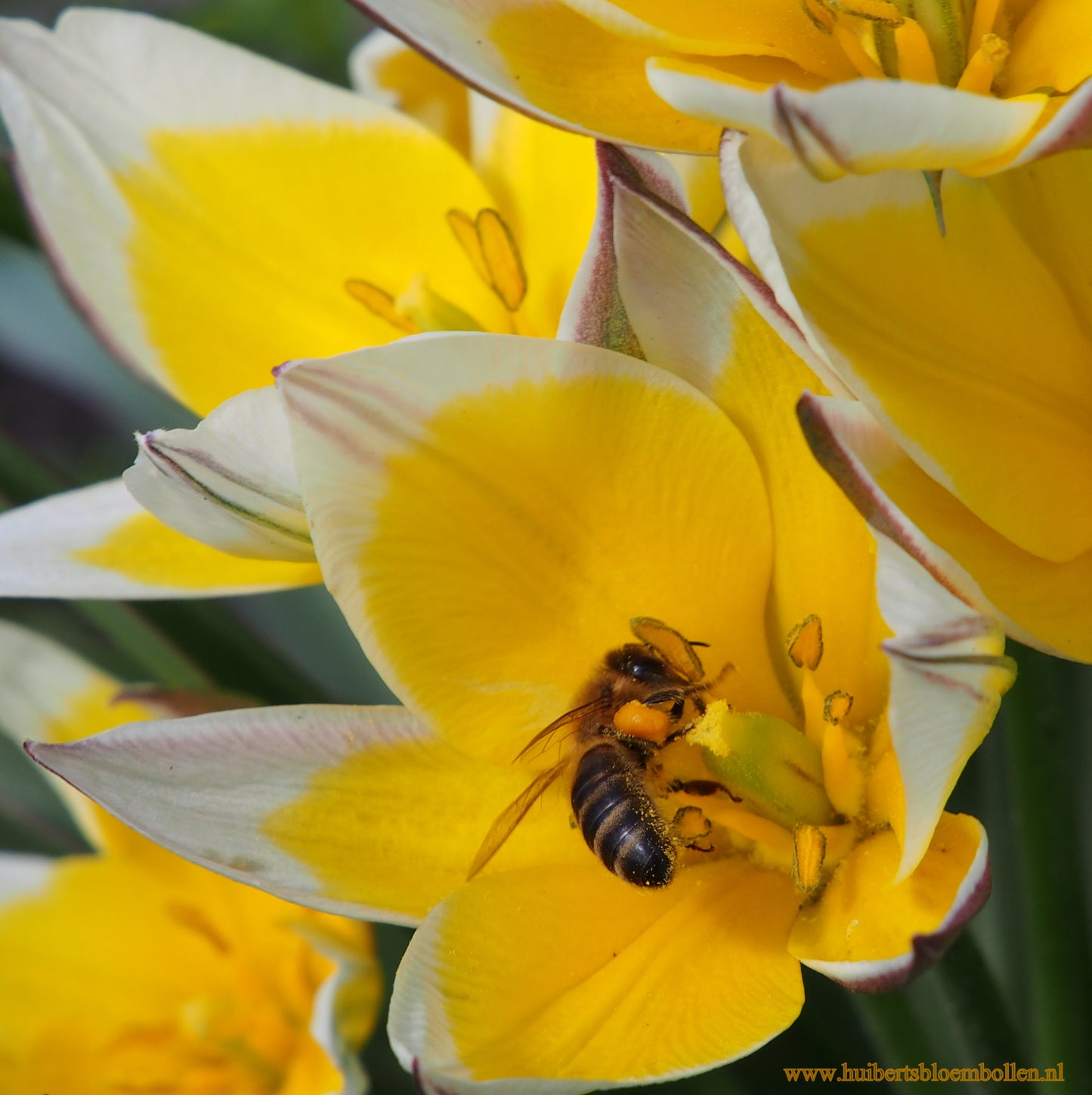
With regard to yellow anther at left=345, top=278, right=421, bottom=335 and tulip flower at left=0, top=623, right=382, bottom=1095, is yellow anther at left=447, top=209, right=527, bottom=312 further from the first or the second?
tulip flower at left=0, top=623, right=382, bottom=1095

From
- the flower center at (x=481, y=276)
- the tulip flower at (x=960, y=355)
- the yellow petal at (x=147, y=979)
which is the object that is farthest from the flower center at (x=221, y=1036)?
the tulip flower at (x=960, y=355)

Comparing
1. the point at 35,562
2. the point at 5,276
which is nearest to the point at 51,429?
the point at 5,276

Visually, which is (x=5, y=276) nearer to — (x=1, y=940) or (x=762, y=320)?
(x=1, y=940)

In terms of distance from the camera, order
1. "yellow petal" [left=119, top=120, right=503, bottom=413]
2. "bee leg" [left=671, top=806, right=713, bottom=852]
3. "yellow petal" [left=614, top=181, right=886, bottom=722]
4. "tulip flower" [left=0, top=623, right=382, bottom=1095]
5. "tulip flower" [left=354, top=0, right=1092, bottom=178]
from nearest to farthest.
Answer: "tulip flower" [left=354, top=0, right=1092, bottom=178] → "yellow petal" [left=614, top=181, right=886, bottom=722] → "bee leg" [left=671, top=806, right=713, bottom=852] → "yellow petal" [left=119, top=120, right=503, bottom=413] → "tulip flower" [left=0, top=623, right=382, bottom=1095]

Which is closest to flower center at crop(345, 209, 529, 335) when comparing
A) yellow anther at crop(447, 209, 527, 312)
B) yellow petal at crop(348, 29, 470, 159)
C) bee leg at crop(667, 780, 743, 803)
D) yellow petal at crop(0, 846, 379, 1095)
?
yellow anther at crop(447, 209, 527, 312)

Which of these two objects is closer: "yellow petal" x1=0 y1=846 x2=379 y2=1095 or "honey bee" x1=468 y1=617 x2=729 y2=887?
"honey bee" x1=468 y1=617 x2=729 y2=887

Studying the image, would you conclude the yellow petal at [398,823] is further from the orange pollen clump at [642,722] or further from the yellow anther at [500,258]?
the yellow anther at [500,258]

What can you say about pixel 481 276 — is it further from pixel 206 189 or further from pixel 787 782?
pixel 787 782
